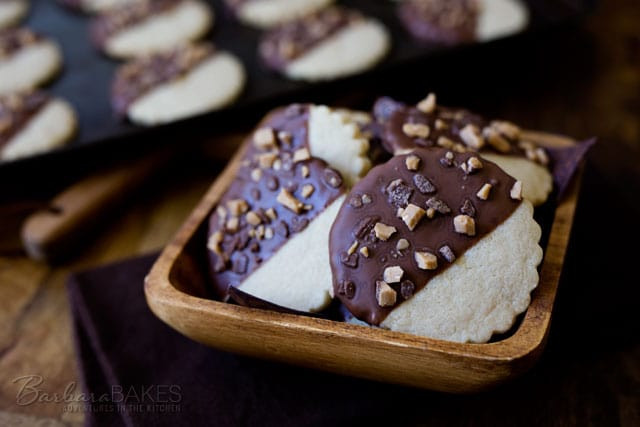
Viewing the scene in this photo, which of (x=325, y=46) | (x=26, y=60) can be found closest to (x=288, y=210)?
(x=325, y=46)

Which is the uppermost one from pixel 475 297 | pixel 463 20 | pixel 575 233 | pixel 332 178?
pixel 332 178

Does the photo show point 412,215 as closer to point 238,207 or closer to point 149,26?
point 238,207

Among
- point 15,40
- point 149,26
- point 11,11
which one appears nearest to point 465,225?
point 149,26

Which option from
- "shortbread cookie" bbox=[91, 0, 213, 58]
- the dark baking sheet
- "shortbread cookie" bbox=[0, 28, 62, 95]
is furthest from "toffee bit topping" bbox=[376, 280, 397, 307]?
"shortbread cookie" bbox=[0, 28, 62, 95]

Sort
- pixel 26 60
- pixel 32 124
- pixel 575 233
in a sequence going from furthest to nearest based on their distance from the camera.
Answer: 1. pixel 26 60
2. pixel 32 124
3. pixel 575 233

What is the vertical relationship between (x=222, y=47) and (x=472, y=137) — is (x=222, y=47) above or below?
below

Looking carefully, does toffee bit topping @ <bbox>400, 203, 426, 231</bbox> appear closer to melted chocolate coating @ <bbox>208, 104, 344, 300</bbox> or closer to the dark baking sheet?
melted chocolate coating @ <bbox>208, 104, 344, 300</bbox>

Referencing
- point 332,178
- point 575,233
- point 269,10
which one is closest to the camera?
point 332,178

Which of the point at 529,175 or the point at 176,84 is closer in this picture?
the point at 529,175
